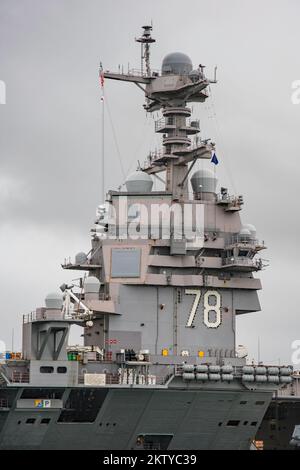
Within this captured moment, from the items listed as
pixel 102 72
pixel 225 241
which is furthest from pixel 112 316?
pixel 102 72

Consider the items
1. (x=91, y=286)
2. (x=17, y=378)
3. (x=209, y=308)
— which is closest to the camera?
(x=17, y=378)

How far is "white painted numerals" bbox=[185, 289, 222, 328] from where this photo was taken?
78.9 m

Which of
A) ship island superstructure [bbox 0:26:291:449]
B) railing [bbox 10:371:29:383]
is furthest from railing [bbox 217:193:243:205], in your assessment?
railing [bbox 10:371:29:383]

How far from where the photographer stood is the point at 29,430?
7325 cm

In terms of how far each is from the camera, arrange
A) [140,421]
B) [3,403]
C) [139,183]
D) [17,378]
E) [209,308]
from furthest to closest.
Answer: [139,183] → [209,308] → [140,421] → [3,403] → [17,378]

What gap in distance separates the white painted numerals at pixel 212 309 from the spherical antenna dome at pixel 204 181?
515 cm

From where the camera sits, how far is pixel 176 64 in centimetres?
8150

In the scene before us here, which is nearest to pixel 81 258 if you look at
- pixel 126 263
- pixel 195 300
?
pixel 126 263

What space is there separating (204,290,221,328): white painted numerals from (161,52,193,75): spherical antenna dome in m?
10.7

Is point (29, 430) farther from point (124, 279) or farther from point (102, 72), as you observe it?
point (102, 72)

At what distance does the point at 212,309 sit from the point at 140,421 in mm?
7318

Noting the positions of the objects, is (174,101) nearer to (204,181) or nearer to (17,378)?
(204,181)

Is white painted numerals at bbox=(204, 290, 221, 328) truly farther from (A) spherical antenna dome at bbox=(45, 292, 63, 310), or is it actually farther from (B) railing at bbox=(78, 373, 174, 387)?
(A) spherical antenna dome at bbox=(45, 292, 63, 310)

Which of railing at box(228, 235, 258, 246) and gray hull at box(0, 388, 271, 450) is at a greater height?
railing at box(228, 235, 258, 246)
